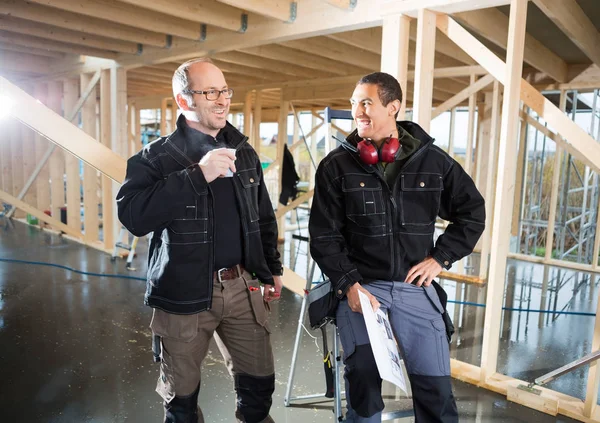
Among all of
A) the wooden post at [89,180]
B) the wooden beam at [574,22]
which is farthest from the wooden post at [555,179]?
the wooden post at [89,180]

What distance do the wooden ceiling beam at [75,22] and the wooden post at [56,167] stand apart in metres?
3.34

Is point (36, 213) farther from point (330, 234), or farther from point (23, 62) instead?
point (330, 234)

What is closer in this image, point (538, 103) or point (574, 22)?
point (538, 103)

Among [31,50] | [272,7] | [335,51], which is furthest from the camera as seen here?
[31,50]

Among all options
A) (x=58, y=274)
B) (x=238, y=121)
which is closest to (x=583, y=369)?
(x=58, y=274)

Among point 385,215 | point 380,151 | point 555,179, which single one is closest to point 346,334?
point 385,215

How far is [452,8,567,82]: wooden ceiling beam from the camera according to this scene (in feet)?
11.5

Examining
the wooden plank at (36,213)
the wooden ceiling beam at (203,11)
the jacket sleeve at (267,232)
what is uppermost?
the wooden ceiling beam at (203,11)

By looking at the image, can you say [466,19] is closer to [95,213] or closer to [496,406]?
[496,406]

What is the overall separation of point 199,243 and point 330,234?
50 cm

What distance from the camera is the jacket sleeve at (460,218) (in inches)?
72.9

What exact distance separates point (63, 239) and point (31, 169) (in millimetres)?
1819

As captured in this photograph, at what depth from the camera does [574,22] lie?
12.3ft

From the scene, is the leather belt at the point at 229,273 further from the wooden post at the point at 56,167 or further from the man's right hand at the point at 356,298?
the wooden post at the point at 56,167
